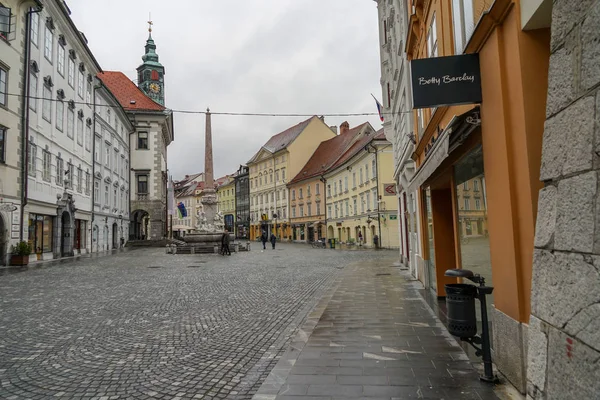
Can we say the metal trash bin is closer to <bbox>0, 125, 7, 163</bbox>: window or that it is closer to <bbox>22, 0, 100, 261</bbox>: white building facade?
<bbox>0, 125, 7, 163</bbox>: window

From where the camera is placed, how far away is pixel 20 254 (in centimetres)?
2000

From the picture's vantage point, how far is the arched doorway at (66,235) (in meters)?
27.1

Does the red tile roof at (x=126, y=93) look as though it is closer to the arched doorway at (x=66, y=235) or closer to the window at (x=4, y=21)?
the arched doorway at (x=66, y=235)

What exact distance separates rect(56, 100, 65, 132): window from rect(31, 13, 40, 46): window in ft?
13.3

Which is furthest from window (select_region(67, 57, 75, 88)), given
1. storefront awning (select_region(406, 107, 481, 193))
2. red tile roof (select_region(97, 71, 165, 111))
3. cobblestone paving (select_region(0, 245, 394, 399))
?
storefront awning (select_region(406, 107, 481, 193))

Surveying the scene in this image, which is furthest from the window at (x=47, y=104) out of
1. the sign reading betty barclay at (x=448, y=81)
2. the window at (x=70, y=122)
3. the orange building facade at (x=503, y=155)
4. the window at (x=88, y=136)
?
the sign reading betty barclay at (x=448, y=81)

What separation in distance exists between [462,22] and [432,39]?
3001mm

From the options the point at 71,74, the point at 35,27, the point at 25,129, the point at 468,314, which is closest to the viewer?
the point at 468,314

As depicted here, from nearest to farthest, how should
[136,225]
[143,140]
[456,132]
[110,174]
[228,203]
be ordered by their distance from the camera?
[456,132]
[110,174]
[143,140]
[136,225]
[228,203]

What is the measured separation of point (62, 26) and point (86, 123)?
733 centimetres

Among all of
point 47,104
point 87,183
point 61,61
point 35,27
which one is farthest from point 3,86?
point 87,183

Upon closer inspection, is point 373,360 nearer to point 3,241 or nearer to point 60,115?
point 3,241

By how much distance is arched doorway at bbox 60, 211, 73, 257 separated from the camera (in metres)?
27.1

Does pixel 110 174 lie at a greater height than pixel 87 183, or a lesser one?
greater
